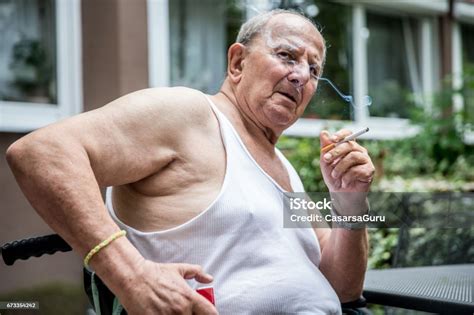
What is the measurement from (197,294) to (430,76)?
652 cm

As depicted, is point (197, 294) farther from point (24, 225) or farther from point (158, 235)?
point (24, 225)

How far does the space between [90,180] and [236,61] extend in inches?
21.7

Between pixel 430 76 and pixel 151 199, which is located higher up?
pixel 151 199

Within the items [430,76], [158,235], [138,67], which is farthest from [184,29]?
[158,235]

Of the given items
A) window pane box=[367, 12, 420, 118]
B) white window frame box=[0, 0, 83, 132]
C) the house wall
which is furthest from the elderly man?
window pane box=[367, 12, 420, 118]

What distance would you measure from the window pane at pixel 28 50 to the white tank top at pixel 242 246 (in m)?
2.77

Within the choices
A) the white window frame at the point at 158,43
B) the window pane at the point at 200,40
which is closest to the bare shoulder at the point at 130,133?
the white window frame at the point at 158,43

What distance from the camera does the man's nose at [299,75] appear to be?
1.40m

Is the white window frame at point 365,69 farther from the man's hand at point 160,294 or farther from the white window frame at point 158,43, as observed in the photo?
the man's hand at point 160,294

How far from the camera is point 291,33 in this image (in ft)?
4.62

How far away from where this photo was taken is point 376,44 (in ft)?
21.8

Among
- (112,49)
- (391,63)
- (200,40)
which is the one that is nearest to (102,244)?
(112,49)

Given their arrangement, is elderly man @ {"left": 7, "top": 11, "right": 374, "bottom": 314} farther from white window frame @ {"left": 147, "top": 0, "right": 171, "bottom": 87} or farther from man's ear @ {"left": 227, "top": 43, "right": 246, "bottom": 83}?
white window frame @ {"left": 147, "top": 0, "right": 171, "bottom": 87}

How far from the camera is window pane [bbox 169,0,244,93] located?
4777mm
